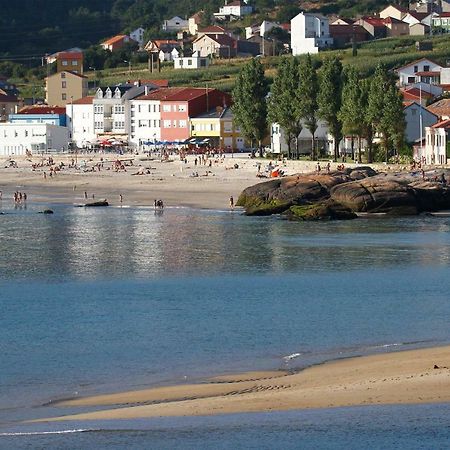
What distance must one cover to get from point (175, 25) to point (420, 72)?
82608mm

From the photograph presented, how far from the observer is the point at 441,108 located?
275 ft

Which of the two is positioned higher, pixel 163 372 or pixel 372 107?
pixel 372 107

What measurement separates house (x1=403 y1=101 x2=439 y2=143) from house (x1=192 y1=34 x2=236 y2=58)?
70.4m

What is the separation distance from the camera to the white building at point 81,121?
114000 millimetres

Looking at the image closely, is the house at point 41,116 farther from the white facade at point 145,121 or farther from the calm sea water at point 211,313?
the calm sea water at point 211,313

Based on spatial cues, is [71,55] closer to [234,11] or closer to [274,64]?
[274,64]

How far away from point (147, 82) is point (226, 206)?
57.7 metres

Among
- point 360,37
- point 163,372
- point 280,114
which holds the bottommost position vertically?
point 163,372

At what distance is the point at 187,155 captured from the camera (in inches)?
3723

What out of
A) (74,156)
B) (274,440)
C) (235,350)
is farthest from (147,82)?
(274,440)

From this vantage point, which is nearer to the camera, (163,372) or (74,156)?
(163,372)

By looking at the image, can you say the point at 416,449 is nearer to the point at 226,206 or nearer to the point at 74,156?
the point at 226,206

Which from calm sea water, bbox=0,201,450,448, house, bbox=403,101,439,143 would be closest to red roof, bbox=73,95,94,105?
house, bbox=403,101,439,143

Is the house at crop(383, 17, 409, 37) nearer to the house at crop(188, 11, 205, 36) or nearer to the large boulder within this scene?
the house at crop(188, 11, 205, 36)
